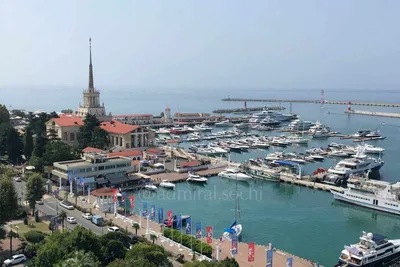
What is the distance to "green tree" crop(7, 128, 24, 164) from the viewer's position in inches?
1731

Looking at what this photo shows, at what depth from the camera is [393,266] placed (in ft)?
74.9

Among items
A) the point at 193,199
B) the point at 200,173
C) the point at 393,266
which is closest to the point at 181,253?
the point at 393,266

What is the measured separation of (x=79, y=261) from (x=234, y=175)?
29870 mm

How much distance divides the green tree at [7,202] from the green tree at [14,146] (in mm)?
21263

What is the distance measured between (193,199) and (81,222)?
1262 centimetres

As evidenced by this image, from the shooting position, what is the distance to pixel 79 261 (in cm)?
1564

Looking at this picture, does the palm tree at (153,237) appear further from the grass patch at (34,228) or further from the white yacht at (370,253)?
the white yacht at (370,253)

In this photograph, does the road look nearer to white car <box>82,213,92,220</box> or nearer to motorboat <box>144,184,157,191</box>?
white car <box>82,213,92,220</box>

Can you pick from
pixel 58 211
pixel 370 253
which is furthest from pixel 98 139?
pixel 370 253

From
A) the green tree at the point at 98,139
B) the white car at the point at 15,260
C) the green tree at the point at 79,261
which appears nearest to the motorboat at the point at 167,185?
the green tree at the point at 98,139

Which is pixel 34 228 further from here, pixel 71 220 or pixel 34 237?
pixel 34 237

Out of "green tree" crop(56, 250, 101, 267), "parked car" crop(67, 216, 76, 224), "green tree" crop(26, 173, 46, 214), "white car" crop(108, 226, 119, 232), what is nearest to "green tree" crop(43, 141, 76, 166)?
"green tree" crop(26, 173, 46, 214)

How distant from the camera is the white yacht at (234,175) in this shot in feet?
145

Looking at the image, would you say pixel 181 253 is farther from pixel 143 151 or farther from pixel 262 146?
pixel 262 146
